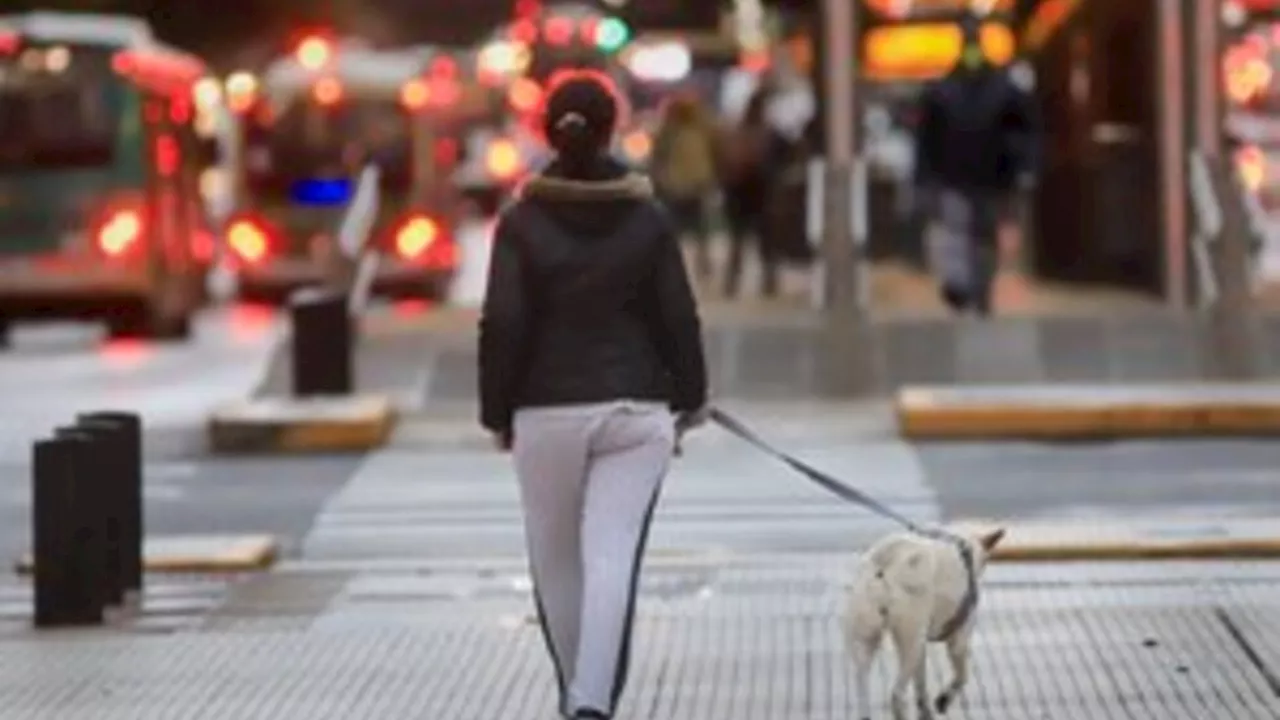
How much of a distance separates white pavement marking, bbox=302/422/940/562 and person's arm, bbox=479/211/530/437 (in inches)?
185

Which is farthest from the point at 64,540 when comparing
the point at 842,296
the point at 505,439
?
the point at 842,296

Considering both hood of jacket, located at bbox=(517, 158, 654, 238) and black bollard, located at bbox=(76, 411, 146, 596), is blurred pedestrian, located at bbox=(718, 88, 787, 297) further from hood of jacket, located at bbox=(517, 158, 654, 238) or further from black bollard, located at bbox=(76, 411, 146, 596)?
hood of jacket, located at bbox=(517, 158, 654, 238)

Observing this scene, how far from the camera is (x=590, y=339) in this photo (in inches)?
362

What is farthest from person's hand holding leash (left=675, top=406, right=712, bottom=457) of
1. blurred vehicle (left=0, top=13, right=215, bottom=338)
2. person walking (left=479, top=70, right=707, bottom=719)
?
blurred vehicle (left=0, top=13, right=215, bottom=338)

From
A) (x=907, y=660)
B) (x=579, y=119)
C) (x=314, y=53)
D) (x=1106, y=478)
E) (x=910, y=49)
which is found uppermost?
(x=314, y=53)

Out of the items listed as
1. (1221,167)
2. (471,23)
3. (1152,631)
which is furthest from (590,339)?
(471,23)

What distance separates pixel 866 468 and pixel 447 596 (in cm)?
413

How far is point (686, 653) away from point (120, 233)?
19276mm

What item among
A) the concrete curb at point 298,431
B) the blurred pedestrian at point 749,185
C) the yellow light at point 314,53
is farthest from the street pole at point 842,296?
the yellow light at point 314,53

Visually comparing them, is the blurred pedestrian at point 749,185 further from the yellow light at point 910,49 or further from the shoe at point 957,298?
the shoe at point 957,298

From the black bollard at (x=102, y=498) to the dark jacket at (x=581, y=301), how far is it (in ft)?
11.1

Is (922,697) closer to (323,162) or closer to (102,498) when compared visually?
(102,498)

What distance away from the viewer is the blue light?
114 feet

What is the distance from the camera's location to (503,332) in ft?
30.0
